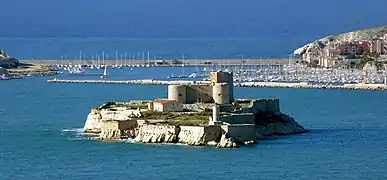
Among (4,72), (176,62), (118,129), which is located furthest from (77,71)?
(118,129)

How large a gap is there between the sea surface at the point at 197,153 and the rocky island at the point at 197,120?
1.63 ft

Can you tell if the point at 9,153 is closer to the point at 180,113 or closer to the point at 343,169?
the point at 180,113

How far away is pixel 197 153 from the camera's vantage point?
3450 centimetres

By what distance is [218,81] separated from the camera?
132 feet

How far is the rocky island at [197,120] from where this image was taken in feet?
118

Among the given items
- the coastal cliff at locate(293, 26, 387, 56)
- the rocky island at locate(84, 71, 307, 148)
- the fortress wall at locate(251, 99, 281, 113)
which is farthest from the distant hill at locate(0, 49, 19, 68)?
the fortress wall at locate(251, 99, 281, 113)

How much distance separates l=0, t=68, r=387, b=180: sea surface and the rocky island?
0.50m

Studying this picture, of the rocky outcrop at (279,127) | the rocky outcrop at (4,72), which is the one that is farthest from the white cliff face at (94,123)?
the rocky outcrop at (4,72)

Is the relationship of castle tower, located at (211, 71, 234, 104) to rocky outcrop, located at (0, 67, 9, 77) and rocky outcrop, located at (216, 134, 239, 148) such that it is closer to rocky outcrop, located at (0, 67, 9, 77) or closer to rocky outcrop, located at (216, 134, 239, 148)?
rocky outcrop, located at (216, 134, 239, 148)

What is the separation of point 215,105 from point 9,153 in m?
5.16

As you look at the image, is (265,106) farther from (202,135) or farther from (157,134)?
(202,135)

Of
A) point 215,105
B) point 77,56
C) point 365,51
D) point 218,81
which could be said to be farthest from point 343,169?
point 77,56

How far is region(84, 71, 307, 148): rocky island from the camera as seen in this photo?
35.8m

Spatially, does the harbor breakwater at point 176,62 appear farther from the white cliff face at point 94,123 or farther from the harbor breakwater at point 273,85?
the white cliff face at point 94,123
